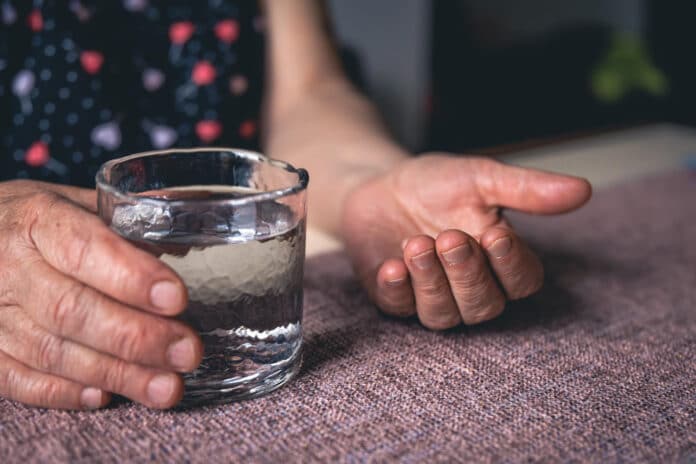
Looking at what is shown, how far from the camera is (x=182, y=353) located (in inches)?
16.7

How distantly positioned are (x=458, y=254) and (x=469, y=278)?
27 mm

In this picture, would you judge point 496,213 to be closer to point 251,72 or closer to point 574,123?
point 251,72

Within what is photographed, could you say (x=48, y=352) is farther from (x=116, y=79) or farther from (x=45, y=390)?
(x=116, y=79)

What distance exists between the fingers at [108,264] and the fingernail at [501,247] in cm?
24

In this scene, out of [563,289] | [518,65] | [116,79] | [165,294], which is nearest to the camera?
[165,294]

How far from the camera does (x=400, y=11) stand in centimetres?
226

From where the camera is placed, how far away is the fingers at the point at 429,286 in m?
0.53

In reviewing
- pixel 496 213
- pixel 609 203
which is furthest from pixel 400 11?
pixel 496 213

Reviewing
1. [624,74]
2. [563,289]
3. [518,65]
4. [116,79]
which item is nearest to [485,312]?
[563,289]

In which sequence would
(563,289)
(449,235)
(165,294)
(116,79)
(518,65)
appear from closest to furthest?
(165,294) → (449,235) → (563,289) → (116,79) → (518,65)

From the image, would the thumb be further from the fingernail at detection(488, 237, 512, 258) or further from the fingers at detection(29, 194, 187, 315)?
the fingers at detection(29, 194, 187, 315)

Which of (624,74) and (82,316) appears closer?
(82,316)

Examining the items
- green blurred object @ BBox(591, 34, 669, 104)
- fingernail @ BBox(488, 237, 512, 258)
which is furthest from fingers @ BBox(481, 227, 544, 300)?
green blurred object @ BBox(591, 34, 669, 104)

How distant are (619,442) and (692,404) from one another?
0.26 feet
